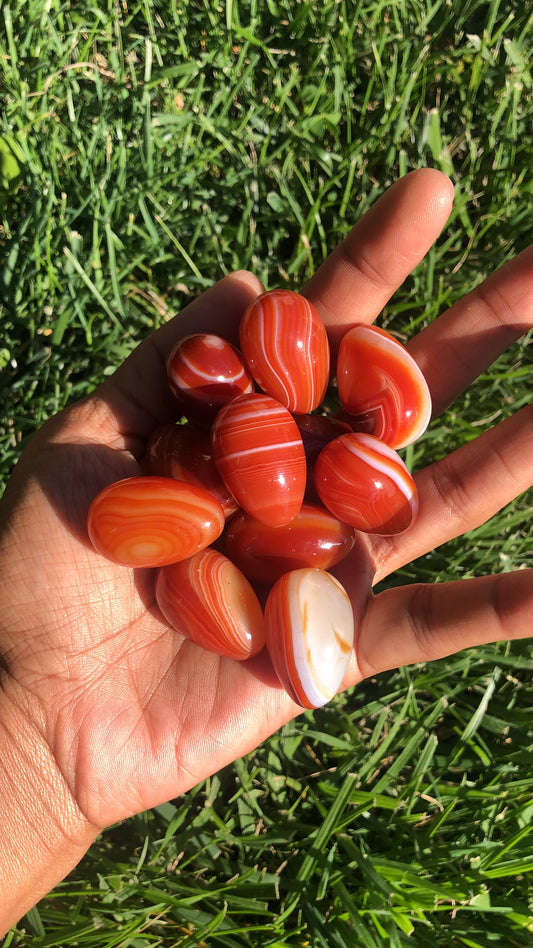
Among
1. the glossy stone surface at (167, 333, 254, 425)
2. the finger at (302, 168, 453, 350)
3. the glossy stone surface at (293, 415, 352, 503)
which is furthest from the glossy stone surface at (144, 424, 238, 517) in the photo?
the finger at (302, 168, 453, 350)

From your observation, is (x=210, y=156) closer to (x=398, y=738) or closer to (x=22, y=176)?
(x=22, y=176)

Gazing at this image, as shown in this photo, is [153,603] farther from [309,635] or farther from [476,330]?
[476,330]

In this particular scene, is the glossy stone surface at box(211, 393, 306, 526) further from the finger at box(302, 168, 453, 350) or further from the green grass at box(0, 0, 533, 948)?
the green grass at box(0, 0, 533, 948)

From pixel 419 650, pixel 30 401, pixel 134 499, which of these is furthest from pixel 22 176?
pixel 419 650

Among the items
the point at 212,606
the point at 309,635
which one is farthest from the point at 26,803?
the point at 309,635

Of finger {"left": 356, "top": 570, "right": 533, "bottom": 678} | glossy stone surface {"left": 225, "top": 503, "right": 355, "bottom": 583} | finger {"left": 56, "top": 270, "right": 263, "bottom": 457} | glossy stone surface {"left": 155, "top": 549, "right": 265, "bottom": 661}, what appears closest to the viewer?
finger {"left": 356, "top": 570, "right": 533, "bottom": 678}
